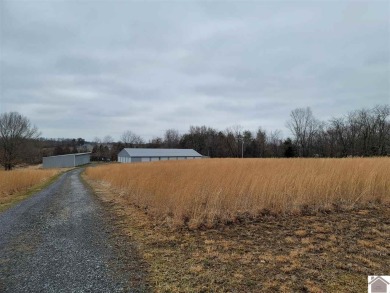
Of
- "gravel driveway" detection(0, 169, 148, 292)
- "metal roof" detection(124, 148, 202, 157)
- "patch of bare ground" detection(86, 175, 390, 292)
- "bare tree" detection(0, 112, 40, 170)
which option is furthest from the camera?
"metal roof" detection(124, 148, 202, 157)

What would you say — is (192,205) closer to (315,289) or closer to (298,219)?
(298,219)

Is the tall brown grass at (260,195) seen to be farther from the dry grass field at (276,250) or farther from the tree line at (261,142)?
the tree line at (261,142)

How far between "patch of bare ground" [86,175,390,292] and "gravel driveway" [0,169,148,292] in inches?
14.2

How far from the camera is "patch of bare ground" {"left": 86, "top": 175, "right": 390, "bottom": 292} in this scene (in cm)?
295

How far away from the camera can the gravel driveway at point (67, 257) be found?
311 centimetres

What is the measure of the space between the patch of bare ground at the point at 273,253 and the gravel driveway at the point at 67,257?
1.18 feet

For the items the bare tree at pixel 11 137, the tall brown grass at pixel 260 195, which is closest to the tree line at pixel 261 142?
the bare tree at pixel 11 137

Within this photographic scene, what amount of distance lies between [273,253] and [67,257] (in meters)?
3.17

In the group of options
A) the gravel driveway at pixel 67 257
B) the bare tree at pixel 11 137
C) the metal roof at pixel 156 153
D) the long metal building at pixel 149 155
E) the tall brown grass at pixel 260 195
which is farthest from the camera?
the metal roof at pixel 156 153

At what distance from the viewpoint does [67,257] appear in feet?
13.3

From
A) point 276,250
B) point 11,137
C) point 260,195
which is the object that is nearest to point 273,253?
point 276,250

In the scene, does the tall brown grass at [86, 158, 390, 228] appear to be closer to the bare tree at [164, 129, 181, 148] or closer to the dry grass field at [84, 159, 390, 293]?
the dry grass field at [84, 159, 390, 293]

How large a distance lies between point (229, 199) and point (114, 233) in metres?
2.70

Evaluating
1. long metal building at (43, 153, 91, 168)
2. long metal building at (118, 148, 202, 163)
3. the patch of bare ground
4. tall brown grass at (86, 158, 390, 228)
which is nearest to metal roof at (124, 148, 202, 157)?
long metal building at (118, 148, 202, 163)
